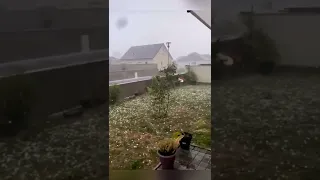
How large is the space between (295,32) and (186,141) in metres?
1.57

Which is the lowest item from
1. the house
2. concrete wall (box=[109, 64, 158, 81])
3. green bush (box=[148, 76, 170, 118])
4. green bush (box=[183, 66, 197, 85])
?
green bush (box=[148, 76, 170, 118])

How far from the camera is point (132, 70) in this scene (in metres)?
3.28

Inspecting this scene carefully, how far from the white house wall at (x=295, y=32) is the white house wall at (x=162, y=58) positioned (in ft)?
3.39

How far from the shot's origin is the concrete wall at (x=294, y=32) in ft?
8.34

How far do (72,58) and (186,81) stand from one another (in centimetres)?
133

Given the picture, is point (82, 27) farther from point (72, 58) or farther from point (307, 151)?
point (307, 151)

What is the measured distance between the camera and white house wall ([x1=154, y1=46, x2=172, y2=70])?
10.5ft

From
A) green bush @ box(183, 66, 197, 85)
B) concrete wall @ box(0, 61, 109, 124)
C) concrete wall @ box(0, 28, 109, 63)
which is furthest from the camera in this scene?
green bush @ box(183, 66, 197, 85)

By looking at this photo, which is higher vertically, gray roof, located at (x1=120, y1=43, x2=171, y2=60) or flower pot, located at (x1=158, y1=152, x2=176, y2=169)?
gray roof, located at (x1=120, y1=43, x2=171, y2=60)

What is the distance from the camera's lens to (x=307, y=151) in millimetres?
2580

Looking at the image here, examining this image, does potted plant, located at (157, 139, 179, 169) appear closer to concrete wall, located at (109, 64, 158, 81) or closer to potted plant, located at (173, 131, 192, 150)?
potted plant, located at (173, 131, 192, 150)

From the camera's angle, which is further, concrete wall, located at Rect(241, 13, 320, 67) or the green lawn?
the green lawn

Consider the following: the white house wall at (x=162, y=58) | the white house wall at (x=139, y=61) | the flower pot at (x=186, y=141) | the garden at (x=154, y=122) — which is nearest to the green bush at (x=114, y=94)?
the garden at (x=154, y=122)

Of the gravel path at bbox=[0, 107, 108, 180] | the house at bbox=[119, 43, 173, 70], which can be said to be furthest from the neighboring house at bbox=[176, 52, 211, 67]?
the gravel path at bbox=[0, 107, 108, 180]
